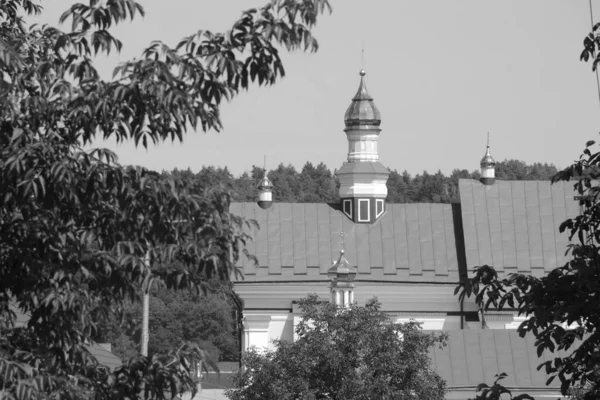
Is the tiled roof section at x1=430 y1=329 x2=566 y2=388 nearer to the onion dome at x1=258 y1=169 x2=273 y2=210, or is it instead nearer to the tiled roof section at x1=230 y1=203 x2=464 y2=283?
the tiled roof section at x1=230 y1=203 x2=464 y2=283

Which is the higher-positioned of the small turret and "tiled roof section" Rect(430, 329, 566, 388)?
the small turret

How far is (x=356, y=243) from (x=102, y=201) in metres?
45.0

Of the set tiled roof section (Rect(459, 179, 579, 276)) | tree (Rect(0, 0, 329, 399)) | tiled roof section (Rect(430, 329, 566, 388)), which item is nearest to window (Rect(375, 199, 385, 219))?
tiled roof section (Rect(459, 179, 579, 276))

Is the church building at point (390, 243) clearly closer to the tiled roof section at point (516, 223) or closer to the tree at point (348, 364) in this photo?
the tiled roof section at point (516, 223)

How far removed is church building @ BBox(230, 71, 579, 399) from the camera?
52.3m

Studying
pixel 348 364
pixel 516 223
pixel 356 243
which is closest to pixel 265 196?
pixel 356 243

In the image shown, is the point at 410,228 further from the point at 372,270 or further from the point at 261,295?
the point at 261,295

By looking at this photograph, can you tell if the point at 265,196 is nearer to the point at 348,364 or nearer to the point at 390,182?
the point at 348,364

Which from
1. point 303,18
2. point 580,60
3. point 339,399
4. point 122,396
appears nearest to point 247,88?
point 303,18

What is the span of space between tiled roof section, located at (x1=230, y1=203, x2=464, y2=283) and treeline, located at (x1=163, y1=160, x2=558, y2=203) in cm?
5792

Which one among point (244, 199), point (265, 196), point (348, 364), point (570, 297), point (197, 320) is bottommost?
point (570, 297)

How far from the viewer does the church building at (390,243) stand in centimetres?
5231

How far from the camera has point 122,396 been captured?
9.45 m

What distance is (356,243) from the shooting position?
54406 mm
